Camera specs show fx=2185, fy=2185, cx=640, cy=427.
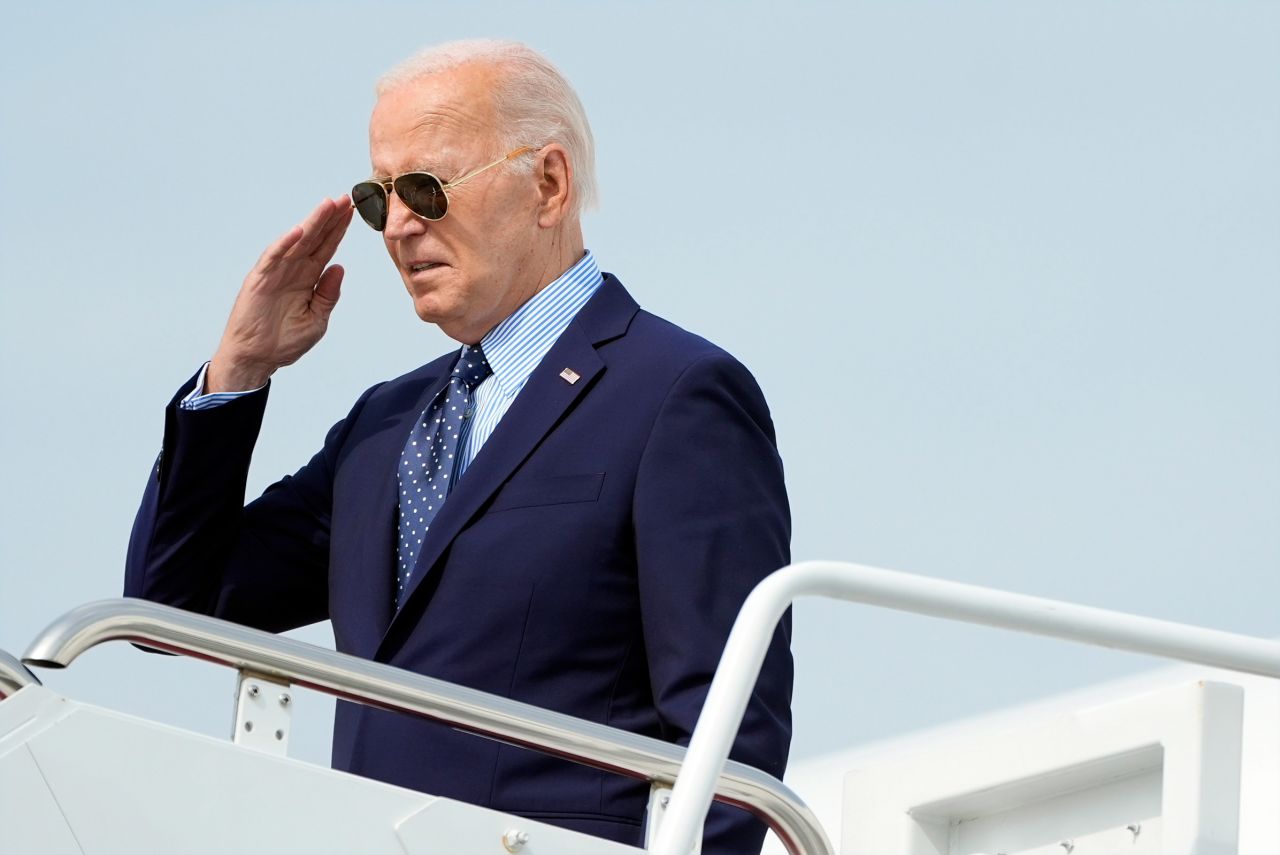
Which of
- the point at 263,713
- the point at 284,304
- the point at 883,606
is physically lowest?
the point at 263,713

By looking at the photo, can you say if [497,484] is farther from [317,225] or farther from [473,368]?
[317,225]

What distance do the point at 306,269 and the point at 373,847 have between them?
5.83 feet

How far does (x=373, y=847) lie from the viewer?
2.77 m

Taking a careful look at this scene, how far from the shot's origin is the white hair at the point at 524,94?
13.2 feet

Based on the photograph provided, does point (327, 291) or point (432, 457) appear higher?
point (327, 291)

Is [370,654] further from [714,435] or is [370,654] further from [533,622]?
[714,435]

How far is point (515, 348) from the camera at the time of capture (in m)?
3.90

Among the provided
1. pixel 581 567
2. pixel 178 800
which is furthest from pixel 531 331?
pixel 178 800

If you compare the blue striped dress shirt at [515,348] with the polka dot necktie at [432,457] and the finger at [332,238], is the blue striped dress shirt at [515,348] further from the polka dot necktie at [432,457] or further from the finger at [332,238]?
the finger at [332,238]

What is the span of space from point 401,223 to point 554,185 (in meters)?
0.33

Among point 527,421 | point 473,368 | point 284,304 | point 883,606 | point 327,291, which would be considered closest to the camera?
point 883,606

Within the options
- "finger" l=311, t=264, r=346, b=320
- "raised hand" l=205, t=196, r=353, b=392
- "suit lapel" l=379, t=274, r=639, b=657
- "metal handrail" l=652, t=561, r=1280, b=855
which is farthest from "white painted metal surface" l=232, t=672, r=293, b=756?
"finger" l=311, t=264, r=346, b=320

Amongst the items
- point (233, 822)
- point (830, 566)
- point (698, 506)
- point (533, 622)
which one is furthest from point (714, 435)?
point (233, 822)

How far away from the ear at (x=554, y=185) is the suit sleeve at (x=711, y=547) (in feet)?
1.61
